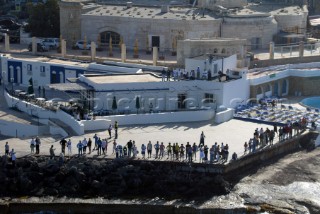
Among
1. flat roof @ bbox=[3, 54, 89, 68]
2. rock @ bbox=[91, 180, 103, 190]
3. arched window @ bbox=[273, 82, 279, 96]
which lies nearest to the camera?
rock @ bbox=[91, 180, 103, 190]

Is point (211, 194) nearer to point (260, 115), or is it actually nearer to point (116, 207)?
point (116, 207)

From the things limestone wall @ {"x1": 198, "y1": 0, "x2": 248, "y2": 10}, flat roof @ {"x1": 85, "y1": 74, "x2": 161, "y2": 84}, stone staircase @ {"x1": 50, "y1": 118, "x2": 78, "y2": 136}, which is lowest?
stone staircase @ {"x1": 50, "y1": 118, "x2": 78, "y2": 136}

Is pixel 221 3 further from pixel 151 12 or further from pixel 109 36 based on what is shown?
pixel 109 36

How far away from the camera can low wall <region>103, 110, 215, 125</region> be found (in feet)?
178

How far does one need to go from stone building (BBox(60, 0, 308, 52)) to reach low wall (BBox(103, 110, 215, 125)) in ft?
44.5

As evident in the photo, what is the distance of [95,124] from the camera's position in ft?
174

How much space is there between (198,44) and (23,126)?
1400 centimetres

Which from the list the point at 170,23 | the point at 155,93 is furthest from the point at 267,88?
the point at 170,23

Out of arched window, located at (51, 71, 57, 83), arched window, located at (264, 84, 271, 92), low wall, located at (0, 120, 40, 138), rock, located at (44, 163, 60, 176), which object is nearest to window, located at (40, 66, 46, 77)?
arched window, located at (51, 71, 57, 83)

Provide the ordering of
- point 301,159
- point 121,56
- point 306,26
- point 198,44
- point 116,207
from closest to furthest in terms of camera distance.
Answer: point 116,207, point 301,159, point 198,44, point 121,56, point 306,26

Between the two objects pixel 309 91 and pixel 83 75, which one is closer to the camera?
pixel 83 75

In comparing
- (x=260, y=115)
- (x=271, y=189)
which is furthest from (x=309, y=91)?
(x=271, y=189)

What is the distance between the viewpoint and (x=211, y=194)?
46062mm

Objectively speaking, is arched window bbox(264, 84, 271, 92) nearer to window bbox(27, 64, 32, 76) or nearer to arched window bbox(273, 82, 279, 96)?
arched window bbox(273, 82, 279, 96)
